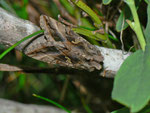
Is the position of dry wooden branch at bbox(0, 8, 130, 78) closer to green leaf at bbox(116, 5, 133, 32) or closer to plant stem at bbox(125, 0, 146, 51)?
green leaf at bbox(116, 5, 133, 32)

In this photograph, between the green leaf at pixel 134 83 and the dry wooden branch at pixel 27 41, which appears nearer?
the green leaf at pixel 134 83

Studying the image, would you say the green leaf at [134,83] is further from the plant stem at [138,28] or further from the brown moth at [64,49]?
the brown moth at [64,49]

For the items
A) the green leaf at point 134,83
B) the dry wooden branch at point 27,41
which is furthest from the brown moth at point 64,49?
the green leaf at point 134,83

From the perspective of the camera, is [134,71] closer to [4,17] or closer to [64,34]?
[64,34]

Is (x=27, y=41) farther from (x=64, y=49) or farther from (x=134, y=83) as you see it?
(x=134, y=83)

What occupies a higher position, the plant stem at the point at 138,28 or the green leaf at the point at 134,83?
the plant stem at the point at 138,28

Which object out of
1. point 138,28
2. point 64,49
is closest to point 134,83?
point 138,28

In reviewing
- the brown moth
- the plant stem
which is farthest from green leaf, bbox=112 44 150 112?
the brown moth
